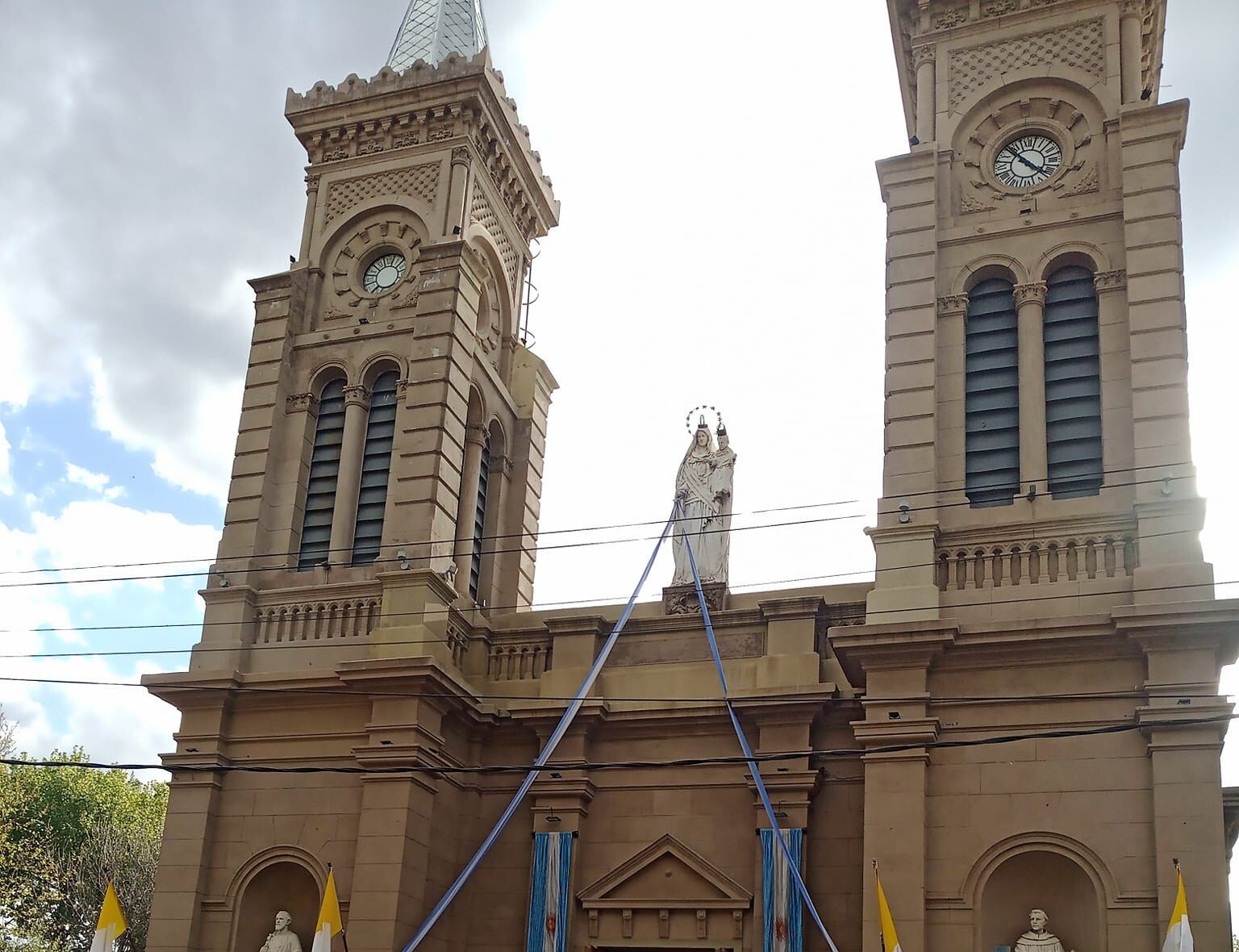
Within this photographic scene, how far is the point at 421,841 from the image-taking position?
23.2 meters

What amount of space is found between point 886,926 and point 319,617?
445 inches

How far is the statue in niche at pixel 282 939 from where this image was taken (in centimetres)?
2330

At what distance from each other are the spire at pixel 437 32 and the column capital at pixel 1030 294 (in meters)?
13.4

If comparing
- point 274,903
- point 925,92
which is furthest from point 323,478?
point 925,92

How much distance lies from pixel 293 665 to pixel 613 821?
614 cm

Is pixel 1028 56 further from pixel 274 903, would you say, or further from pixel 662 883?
pixel 274 903

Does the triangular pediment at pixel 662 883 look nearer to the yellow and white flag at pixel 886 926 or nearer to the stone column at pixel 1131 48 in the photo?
the yellow and white flag at pixel 886 926

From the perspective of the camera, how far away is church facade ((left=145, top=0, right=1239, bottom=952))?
20.2 metres

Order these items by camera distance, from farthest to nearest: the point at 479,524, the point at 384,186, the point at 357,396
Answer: the point at 384,186 < the point at 479,524 < the point at 357,396

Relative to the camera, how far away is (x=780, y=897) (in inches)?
854

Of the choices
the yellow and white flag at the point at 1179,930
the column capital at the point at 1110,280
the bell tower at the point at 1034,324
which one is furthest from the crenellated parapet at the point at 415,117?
the yellow and white flag at the point at 1179,930

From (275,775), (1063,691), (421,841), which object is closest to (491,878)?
(421,841)

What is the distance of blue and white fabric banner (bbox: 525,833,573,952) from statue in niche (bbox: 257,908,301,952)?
3.69 m

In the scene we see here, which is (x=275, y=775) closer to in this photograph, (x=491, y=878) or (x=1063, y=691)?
(x=491, y=878)
